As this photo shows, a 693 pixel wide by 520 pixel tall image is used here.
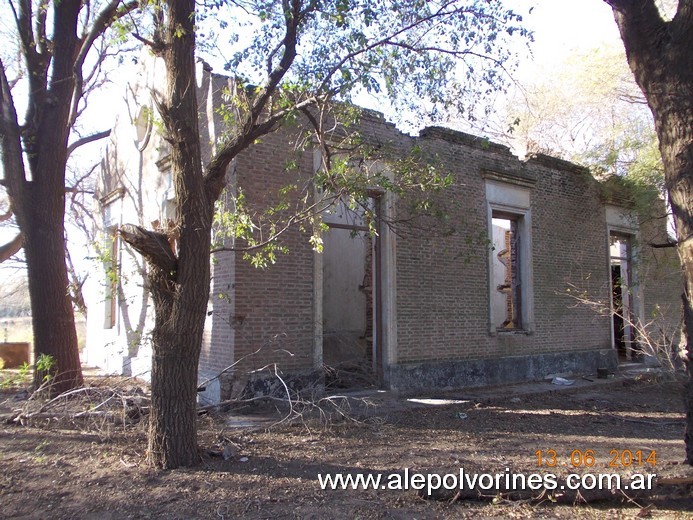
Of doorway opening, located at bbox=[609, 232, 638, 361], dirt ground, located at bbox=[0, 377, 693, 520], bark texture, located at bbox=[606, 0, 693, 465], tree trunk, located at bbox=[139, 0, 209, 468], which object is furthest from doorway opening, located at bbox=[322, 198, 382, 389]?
bark texture, located at bbox=[606, 0, 693, 465]

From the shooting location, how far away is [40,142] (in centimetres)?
929

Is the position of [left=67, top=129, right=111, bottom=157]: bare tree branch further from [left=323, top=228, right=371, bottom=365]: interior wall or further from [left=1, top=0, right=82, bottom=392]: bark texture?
[left=323, top=228, right=371, bottom=365]: interior wall

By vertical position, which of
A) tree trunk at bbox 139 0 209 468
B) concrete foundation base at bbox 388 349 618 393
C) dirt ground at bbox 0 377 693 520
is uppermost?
tree trunk at bbox 139 0 209 468

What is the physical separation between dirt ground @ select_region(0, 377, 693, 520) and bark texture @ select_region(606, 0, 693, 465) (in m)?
1.61

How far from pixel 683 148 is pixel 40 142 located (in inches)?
374

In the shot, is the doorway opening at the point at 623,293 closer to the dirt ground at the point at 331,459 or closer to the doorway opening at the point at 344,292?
the dirt ground at the point at 331,459

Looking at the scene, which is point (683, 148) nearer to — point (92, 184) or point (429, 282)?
point (429, 282)

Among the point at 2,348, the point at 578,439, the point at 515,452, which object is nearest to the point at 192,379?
the point at 515,452

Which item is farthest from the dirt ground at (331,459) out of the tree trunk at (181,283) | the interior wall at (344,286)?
the interior wall at (344,286)

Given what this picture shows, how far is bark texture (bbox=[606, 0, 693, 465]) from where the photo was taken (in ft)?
16.1

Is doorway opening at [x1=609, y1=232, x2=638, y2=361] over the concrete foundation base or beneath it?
over

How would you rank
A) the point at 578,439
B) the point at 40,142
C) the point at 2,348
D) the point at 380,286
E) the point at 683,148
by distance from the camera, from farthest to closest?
the point at 2,348, the point at 380,286, the point at 40,142, the point at 578,439, the point at 683,148

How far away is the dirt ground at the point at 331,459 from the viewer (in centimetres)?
448

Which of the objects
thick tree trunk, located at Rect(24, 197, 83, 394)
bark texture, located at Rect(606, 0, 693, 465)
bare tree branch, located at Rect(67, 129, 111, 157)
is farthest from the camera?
bare tree branch, located at Rect(67, 129, 111, 157)
